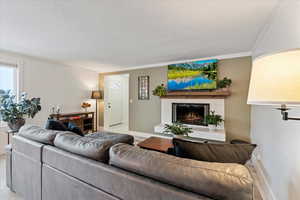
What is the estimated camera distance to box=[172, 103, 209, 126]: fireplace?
362 centimetres

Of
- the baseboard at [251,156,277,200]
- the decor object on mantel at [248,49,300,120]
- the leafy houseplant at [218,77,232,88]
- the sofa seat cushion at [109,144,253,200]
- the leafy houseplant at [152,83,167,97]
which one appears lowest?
the baseboard at [251,156,277,200]

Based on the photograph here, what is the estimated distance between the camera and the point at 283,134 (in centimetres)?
147

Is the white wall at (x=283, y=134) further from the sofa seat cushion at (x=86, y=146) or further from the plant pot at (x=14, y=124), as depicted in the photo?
the plant pot at (x=14, y=124)

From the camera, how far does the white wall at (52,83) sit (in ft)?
11.0

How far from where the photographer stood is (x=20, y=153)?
5.32 feet

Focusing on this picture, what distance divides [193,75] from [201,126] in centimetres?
132

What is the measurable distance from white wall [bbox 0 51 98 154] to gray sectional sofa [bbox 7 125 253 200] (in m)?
2.37

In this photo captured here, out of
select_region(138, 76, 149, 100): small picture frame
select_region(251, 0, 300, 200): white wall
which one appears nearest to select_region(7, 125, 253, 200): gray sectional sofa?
select_region(251, 0, 300, 200): white wall

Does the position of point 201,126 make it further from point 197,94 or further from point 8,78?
point 8,78

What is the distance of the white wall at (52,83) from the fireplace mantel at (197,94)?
273 centimetres

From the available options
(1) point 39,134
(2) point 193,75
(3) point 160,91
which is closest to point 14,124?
(1) point 39,134

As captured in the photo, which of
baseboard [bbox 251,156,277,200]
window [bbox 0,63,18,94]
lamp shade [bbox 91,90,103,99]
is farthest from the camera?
lamp shade [bbox 91,90,103,99]

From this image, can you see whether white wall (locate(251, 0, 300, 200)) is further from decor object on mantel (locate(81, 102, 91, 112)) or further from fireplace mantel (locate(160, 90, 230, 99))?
decor object on mantel (locate(81, 102, 91, 112))

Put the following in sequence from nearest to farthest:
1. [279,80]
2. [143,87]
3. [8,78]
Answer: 1. [279,80]
2. [8,78]
3. [143,87]
